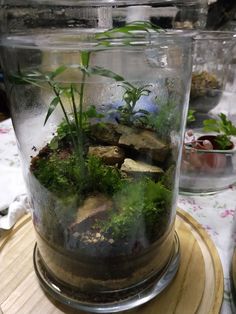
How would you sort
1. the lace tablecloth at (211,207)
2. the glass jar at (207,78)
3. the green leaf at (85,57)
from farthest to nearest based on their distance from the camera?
the glass jar at (207,78) < the lace tablecloth at (211,207) < the green leaf at (85,57)

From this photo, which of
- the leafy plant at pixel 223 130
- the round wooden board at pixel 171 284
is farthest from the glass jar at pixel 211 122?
the round wooden board at pixel 171 284

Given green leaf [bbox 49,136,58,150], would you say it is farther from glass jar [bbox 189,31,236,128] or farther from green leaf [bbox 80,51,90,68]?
glass jar [bbox 189,31,236,128]

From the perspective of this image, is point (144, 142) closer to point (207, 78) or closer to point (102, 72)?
point (102, 72)

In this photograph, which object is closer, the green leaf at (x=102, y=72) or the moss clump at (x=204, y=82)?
the green leaf at (x=102, y=72)

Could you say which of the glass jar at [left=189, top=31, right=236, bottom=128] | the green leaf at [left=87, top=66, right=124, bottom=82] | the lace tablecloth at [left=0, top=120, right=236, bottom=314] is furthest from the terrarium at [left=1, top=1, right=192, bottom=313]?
the glass jar at [left=189, top=31, right=236, bottom=128]

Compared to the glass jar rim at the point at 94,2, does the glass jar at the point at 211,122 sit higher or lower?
lower

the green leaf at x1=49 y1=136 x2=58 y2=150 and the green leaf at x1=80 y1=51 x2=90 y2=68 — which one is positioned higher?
the green leaf at x1=80 y1=51 x2=90 y2=68

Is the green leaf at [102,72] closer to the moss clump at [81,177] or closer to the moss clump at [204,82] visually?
the moss clump at [81,177]
